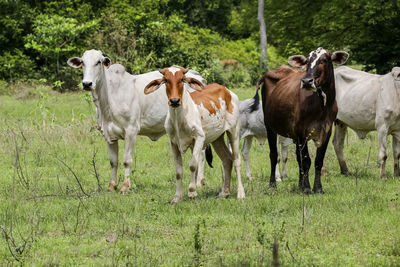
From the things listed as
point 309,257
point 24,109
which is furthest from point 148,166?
point 24,109

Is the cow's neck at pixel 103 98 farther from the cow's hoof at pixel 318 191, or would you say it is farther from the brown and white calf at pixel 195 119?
the cow's hoof at pixel 318 191

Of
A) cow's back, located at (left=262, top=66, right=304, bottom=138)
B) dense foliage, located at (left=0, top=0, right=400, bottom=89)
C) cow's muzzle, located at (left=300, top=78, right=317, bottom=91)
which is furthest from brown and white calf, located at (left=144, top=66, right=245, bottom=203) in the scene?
dense foliage, located at (left=0, top=0, right=400, bottom=89)

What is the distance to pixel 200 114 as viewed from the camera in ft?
27.7

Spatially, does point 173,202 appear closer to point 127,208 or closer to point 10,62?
point 127,208

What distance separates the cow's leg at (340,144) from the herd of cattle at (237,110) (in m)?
0.02

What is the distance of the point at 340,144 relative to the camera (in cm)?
1169

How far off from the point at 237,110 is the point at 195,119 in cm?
105

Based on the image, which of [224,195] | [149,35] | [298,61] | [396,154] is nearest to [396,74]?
[396,154]

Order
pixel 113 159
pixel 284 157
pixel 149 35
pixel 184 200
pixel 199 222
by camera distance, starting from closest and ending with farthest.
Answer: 1. pixel 199 222
2. pixel 184 200
3. pixel 113 159
4. pixel 284 157
5. pixel 149 35

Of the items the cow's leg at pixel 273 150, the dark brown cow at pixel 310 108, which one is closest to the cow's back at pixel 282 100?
the dark brown cow at pixel 310 108

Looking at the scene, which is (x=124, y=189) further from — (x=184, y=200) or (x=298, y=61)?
(x=298, y=61)

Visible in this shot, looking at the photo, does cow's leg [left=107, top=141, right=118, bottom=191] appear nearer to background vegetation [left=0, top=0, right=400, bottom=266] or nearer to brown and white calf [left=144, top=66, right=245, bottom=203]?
background vegetation [left=0, top=0, right=400, bottom=266]

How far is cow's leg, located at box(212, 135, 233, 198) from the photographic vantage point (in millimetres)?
8852

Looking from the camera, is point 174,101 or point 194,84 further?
A: point 194,84
